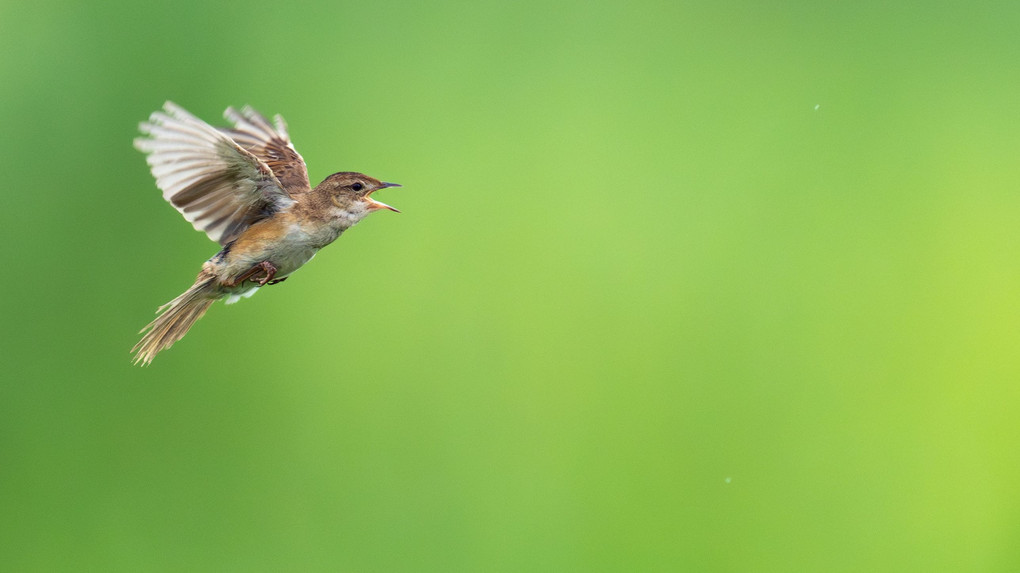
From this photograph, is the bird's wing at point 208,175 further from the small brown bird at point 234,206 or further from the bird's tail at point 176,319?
the bird's tail at point 176,319

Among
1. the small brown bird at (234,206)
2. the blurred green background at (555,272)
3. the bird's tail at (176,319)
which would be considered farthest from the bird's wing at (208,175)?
the blurred green background at (555,272)

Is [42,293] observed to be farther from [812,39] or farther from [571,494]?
[812,39]

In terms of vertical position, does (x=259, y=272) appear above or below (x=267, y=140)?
below

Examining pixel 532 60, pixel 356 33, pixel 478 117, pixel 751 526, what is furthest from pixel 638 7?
pixel 751 526

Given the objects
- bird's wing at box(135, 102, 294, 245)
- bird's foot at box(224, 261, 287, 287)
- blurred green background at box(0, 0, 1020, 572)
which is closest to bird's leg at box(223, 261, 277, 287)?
bird's foot at box(224, 261, 287, 287)

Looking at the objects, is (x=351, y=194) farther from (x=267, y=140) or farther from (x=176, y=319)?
(x=267, y=140)

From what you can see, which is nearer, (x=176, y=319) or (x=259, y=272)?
(x=259, y=272)

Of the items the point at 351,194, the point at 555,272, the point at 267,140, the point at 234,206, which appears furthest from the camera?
the point at 555,272

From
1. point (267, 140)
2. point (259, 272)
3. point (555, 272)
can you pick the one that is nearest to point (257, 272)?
point (259, 272)
